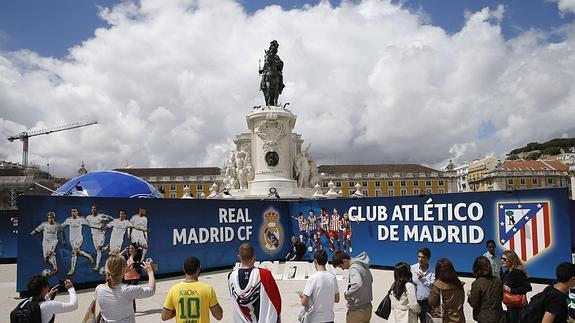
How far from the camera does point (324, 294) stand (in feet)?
14.9

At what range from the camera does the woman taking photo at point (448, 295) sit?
15.0 ft

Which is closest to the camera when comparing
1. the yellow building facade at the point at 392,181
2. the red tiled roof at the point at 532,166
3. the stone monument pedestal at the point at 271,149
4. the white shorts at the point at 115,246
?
the white shorts at the point at 115,246

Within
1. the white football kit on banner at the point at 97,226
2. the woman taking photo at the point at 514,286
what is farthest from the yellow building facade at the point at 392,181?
the woman taking photo at the point at 514,286

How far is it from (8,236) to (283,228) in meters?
12.3

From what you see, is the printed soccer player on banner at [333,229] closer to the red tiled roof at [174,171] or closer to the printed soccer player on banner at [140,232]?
the printed soccer player on banner at [140,232]

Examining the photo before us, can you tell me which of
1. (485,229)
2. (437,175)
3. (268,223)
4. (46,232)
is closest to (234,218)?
(268,223)

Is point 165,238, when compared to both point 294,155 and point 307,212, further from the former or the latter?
point 294,155

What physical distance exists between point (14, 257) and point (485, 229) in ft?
61.1

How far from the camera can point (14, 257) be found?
19.6 metres

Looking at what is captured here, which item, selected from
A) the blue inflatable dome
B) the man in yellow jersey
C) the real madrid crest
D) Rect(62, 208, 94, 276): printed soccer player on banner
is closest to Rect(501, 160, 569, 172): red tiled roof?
the real madrid crest

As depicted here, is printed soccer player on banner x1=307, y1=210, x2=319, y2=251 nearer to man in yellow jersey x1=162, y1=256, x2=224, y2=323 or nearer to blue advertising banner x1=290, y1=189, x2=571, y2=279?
A: blue advertising banner x1=290, y1=189, x2=571, y2=279

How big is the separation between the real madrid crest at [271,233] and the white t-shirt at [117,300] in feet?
39.5

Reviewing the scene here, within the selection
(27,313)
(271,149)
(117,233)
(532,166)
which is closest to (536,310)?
(27,313)

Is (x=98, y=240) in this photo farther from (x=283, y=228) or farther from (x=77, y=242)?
(x=283, y=228)
